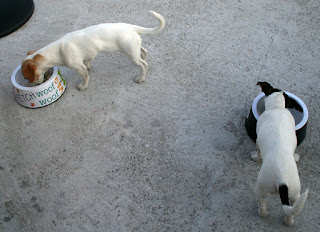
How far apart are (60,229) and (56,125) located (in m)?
1.03

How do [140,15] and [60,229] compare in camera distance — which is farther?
[140,15]

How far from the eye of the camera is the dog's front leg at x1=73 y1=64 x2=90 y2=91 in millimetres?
3132

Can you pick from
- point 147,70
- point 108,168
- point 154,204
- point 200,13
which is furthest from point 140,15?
point 154,204

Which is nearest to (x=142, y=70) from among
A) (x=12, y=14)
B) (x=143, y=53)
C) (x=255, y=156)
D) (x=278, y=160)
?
(x=143, y=53)

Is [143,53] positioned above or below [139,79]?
above

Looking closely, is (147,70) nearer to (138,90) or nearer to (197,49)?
(138,90)

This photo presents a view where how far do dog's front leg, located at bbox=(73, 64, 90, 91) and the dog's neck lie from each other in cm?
173

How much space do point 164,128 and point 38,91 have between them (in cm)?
122

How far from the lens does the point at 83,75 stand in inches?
127

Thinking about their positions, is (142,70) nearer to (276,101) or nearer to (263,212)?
(276,101)

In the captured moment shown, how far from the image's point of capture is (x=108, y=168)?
2.78 metres

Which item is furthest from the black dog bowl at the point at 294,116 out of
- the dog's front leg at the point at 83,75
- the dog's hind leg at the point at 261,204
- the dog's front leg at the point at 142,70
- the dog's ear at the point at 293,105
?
the dog's front leg at the point at 83,75

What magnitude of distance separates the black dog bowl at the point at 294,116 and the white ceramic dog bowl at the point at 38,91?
184 cm

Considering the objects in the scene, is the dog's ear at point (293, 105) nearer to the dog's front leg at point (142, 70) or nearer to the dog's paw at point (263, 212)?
the dog's paw at point (263, 212)
